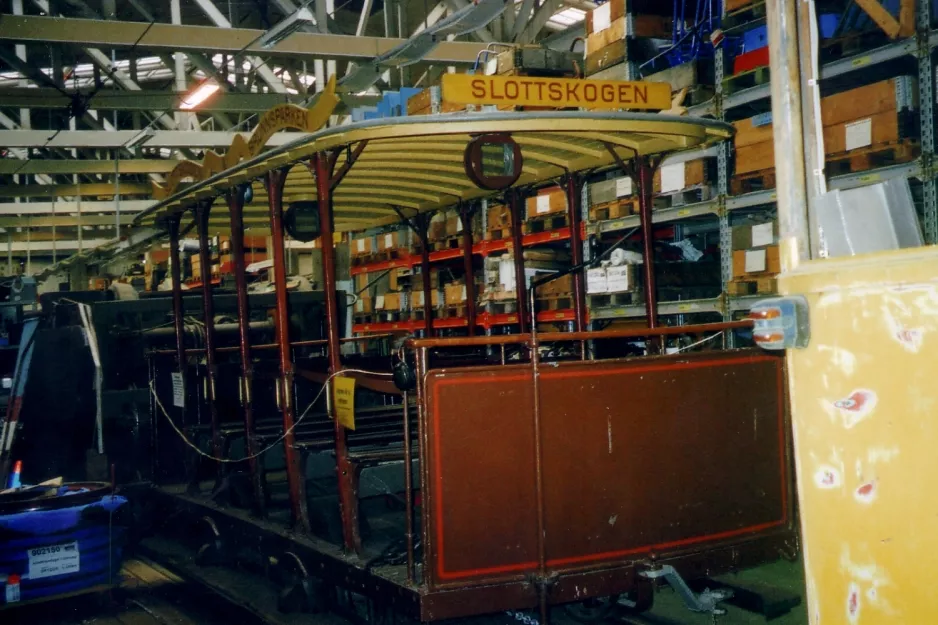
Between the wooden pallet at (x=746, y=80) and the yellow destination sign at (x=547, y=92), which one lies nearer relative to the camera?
the yellow destination sign at (x=547, y=92)

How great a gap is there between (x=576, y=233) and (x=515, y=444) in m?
2.88

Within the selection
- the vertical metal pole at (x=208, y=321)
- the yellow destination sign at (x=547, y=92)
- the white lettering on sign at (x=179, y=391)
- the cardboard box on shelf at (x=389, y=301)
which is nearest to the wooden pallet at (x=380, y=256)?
the cardboard box on shelf at (x=389, y=301)

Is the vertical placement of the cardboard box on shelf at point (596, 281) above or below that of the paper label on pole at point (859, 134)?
below

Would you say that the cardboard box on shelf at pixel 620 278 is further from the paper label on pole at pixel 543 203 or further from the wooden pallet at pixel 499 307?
the wooden pallet at pixel 499 307

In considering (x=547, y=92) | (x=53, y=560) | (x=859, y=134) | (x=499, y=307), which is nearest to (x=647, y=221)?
(x=547, y=92)

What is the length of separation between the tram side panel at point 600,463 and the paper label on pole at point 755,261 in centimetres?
237

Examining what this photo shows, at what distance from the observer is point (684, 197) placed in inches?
328

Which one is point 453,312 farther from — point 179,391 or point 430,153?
point 430,153

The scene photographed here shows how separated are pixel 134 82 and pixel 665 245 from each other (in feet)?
41.1

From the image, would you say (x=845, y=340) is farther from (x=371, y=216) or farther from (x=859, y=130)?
(x=371, y=216)

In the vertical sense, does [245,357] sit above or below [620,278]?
below

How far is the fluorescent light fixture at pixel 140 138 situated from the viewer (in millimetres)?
15945

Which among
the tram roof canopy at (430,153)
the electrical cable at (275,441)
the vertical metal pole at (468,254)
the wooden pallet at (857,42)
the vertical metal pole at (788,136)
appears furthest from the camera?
the vertical metal pole at (468,254)

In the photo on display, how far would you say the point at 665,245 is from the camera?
9.21 meters
